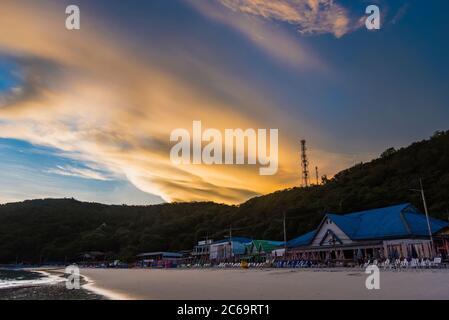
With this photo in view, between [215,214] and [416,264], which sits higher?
[215,214]

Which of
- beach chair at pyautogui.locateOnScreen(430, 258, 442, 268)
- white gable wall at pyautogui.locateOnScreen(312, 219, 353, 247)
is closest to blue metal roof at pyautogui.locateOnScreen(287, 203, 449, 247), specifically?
white gable wall at pyautogui.locateOnScreen(312, 219, 353, 247)

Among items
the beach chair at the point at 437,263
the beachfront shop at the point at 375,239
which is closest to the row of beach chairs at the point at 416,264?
the beach chair at the point at 437,263

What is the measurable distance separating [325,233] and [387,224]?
26.7 ft

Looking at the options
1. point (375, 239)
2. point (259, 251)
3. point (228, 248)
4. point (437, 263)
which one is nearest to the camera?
point (437, 263)

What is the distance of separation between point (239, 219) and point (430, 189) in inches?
2141

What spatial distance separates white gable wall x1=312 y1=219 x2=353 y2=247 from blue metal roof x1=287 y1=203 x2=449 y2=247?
1.73ft

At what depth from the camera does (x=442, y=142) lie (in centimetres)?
7425

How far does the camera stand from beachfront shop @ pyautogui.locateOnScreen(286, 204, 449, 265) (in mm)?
35000

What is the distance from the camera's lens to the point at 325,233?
45688 millimetres

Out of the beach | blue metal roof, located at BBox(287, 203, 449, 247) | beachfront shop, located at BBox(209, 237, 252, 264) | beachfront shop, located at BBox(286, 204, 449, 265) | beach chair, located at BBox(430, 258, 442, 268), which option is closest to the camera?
the beach

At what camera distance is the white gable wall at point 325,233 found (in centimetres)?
4331

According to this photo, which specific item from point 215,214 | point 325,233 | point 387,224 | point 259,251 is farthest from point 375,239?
point 215,214

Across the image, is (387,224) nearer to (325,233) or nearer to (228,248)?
(325,233)

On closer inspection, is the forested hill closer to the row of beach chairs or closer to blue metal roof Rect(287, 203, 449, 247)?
blue metal roof Rect(287, 203, 449, 247)
